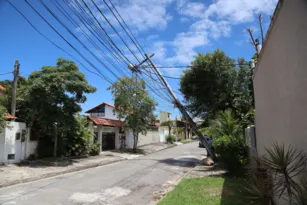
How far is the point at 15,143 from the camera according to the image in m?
15.7

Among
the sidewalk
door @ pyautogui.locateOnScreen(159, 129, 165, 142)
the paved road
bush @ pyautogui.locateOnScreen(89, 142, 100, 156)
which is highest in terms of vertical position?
door @ pyautogui.locateOnScreen(159, 129, 165, 142)

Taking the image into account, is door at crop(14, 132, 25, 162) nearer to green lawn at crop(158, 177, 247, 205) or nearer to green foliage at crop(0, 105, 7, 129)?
green foliage at crop(0, 105, 7, 129)

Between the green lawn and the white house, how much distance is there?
32.9 feet

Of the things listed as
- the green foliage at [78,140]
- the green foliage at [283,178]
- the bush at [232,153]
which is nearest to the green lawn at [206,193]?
the bush at [232,153]

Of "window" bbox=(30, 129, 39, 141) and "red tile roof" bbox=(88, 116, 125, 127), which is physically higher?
"red tile roof" bbox=(88, 116, 125, 127)

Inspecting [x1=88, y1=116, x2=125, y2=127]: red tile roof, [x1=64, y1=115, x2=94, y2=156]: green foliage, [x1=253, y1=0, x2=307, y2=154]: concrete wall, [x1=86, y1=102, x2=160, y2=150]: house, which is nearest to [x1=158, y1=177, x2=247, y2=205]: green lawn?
[x1=253, y1=0, x2=307, y2=154]: concrete wall

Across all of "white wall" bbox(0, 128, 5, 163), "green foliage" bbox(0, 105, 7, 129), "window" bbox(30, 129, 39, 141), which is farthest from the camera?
"window" bbox(30, 129, 39, 141)

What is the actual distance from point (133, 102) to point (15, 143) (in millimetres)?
12932

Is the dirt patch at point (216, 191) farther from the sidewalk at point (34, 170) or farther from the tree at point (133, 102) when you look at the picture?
the tree at point (133, 102)

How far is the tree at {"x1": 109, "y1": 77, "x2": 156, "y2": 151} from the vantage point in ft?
88.3

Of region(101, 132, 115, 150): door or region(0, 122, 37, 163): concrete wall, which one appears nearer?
region(0, 122, 37, 163): concrete wall

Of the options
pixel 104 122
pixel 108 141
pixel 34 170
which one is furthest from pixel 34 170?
pixel 108 141

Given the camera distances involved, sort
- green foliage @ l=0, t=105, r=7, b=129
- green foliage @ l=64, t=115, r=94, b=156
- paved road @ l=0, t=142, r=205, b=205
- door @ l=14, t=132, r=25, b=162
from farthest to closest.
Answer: green foliage @ l=64, t=115, r=94, b=156 → door @ l=14, t=132, r=25, b=162 → green foliage @ l=0, t=105, r=7, b=129 → paved road @ l=0, t=142, r=205, b=205

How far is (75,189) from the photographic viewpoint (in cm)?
988
